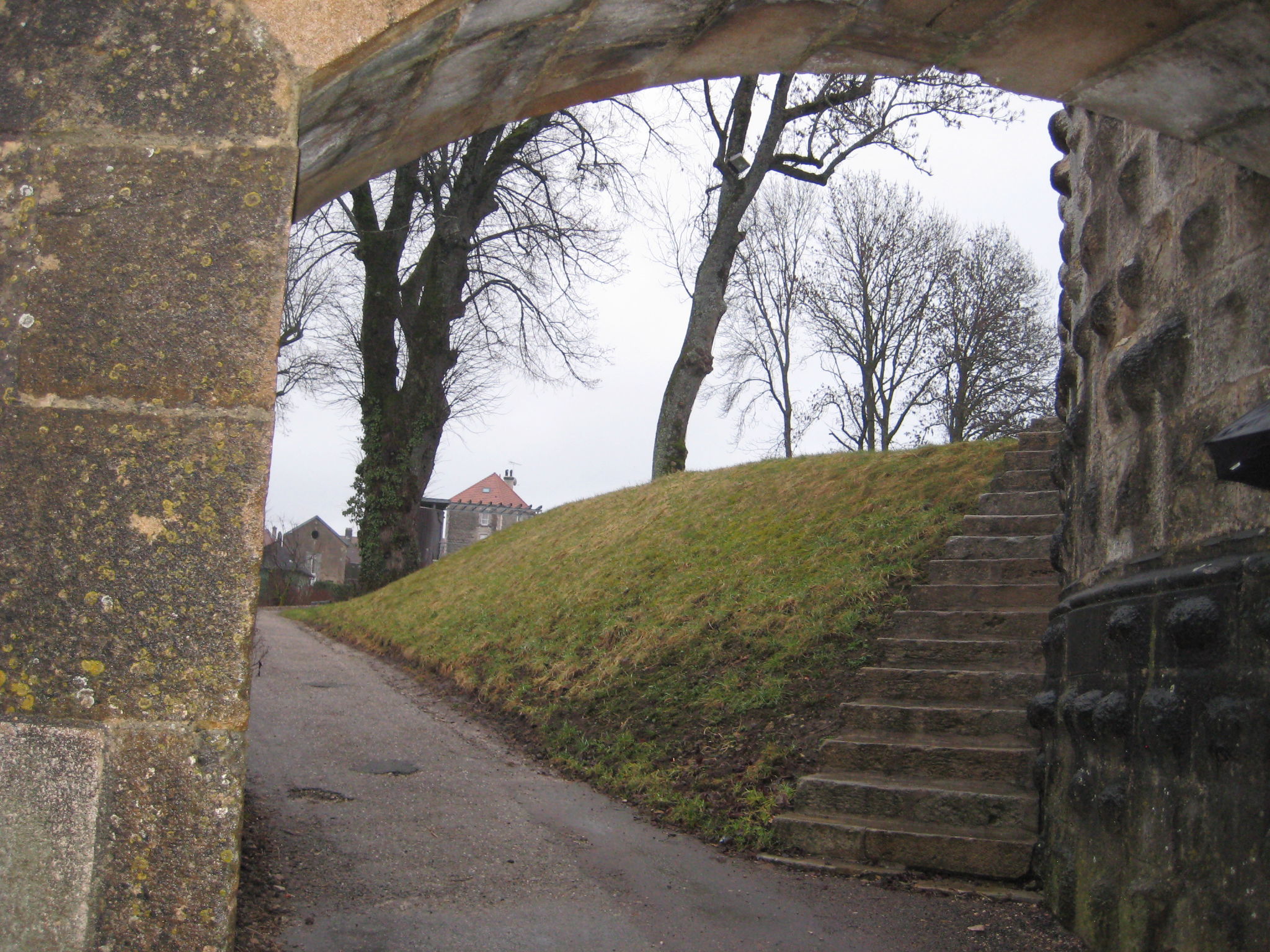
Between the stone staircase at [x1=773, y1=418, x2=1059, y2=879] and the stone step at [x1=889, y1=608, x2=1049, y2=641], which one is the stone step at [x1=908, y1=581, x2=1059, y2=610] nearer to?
the stone staircase at [x1=773, y1=418, x2=1059, y2=879]

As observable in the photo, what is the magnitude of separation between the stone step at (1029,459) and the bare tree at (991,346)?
1421 cm

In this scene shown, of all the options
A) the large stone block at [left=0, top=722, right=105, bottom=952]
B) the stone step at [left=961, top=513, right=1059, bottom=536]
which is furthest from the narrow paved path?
the stone step at [left=961, top=513, right=1059, bottom=536]

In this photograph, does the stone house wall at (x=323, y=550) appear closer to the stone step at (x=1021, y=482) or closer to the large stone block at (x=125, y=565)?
the stone step at (x=1021, y=482)

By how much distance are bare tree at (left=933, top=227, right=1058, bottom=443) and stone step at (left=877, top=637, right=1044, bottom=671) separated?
17.9 metres

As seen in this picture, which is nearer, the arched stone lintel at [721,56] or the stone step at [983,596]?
the arched stone lintel at [721,56]

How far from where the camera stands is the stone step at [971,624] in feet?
23.6

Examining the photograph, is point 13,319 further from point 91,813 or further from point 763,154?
point 763,154

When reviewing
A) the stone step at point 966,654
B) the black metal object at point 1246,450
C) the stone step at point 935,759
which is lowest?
the stone step at point 935,759

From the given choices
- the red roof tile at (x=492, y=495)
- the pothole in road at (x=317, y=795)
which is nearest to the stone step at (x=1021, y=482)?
the pothole in road at (x=317, y=795)

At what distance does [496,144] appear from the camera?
1955 centimetres

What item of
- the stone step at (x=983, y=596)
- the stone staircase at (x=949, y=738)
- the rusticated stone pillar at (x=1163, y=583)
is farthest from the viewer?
the stone step at (x=983, y=596)

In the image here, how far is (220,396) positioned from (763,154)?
18.4 m

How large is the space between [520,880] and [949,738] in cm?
282

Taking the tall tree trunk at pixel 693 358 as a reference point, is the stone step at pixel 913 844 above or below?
below
